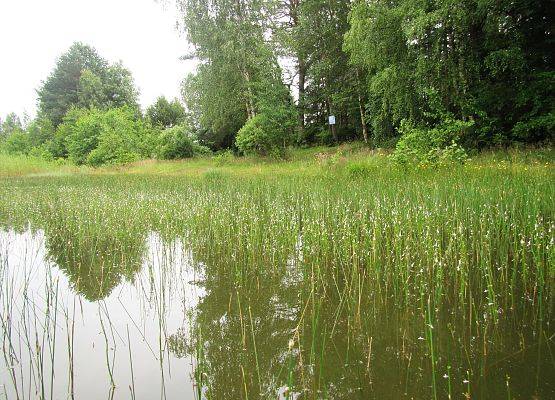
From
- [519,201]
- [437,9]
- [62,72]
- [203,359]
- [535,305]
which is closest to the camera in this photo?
[203,359]

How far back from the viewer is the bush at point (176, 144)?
2323cm

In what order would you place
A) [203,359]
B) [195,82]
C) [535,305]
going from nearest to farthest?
[203,359] < [535,305] < [195,82]

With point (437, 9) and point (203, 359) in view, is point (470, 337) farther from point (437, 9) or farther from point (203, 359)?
point (437, 9)

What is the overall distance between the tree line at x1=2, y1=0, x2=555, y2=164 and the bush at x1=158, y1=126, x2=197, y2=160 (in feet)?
0.31

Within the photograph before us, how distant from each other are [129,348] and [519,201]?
5660 millimetres

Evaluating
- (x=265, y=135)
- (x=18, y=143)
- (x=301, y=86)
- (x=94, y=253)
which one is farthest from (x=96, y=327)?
(x=18, y=143)

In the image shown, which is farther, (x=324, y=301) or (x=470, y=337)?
(x=324, y=301)

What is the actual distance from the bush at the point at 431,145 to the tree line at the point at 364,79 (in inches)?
2.2

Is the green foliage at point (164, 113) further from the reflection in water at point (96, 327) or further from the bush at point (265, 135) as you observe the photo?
the reflection in water at point (96, 327)

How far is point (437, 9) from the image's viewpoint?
11.8 m

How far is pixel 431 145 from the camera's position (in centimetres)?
1270

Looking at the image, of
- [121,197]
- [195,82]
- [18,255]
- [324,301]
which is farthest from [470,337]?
[195,82]

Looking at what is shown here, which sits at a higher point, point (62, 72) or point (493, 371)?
point (62, 72)

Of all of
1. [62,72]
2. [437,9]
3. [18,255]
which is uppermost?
[62,72]
